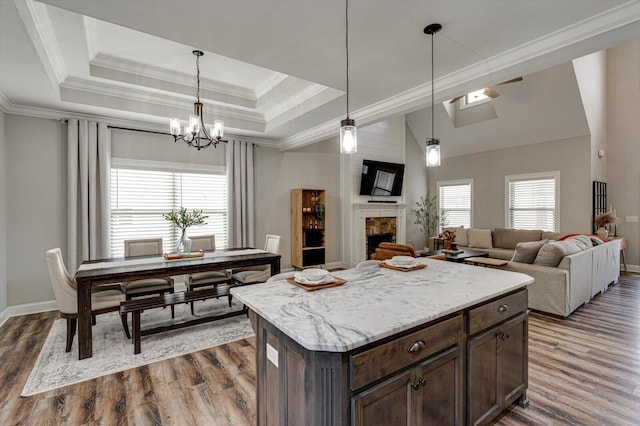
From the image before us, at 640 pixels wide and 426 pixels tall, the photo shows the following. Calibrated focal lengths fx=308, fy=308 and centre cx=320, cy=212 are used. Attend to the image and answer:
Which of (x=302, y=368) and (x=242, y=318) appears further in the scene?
(x=242, y=318)

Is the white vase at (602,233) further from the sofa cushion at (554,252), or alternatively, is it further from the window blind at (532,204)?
the sofa cushion at (554,252)

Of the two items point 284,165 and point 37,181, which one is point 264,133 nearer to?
point 284,165

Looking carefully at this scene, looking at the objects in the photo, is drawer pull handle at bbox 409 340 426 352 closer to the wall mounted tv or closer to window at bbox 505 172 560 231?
the wall mounted tv

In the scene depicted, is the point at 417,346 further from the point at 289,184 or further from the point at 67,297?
the point at 289,184

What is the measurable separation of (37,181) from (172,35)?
331 centimetres

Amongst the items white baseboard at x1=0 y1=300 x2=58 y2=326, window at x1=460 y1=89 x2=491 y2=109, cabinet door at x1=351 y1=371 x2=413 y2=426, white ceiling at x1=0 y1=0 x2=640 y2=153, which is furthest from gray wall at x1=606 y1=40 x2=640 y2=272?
white baseboard at x1=0 y1=300 x2=58 y2=326

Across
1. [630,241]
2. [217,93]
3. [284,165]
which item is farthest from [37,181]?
[630,241]

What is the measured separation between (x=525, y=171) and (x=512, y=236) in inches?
61.1

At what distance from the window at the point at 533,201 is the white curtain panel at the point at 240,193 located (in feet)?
19.3

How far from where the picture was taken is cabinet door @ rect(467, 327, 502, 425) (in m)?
1.72

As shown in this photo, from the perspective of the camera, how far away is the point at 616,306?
425cm

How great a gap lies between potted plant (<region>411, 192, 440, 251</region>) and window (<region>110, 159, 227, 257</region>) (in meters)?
5.42

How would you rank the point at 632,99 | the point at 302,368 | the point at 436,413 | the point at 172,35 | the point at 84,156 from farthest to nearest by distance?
1. the point at 632,99
2. the point at 84,156
3. the point at 172,35
4. the point at 436,413
5. the point at 302,368

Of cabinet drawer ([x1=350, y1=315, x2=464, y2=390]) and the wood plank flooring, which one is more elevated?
cabinet drawer ([x1=350, y1=315, x2=464, y2=390])
